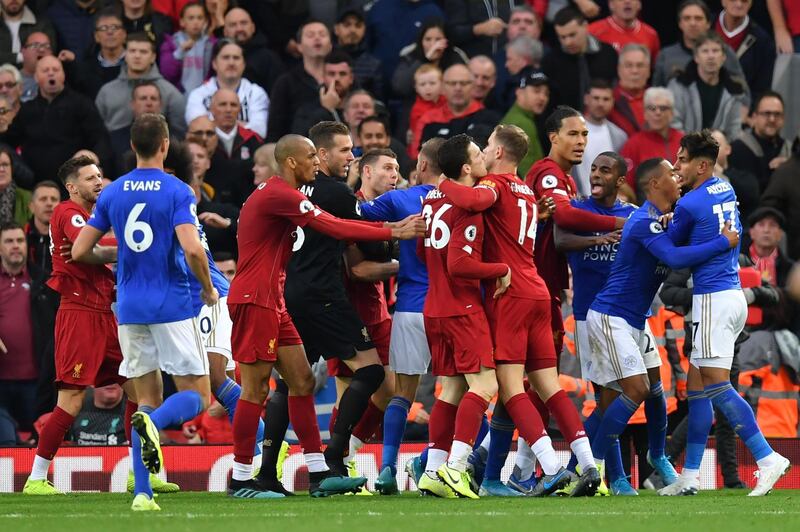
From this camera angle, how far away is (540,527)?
26.9 ft

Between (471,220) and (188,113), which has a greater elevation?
(188,113)

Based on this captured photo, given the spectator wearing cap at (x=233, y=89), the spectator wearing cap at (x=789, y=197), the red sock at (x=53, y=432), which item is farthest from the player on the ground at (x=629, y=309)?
the spectator wearing cap at (x=233, y=89)

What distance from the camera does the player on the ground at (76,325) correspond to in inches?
460

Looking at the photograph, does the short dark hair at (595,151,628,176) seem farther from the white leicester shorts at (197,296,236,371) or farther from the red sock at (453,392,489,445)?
the white leicester shorts at (197,296,236,371)

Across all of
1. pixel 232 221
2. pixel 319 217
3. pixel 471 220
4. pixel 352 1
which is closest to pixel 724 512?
pixel 471 220

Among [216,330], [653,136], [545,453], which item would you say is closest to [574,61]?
[653,136]

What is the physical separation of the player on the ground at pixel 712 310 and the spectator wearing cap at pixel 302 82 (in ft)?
21.5

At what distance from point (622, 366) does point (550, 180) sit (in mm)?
1511

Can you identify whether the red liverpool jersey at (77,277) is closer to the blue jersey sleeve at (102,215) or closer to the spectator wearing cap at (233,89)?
the blue jersey sleeve at (102,215)

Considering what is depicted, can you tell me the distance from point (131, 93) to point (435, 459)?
305 inches

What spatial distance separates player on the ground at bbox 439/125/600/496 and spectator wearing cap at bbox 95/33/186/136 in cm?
687

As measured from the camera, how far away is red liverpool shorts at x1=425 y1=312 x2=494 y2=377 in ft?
34.1

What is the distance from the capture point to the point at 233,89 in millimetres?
17000

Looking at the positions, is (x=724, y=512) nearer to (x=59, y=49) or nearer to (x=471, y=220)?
(x=471, y=220)
